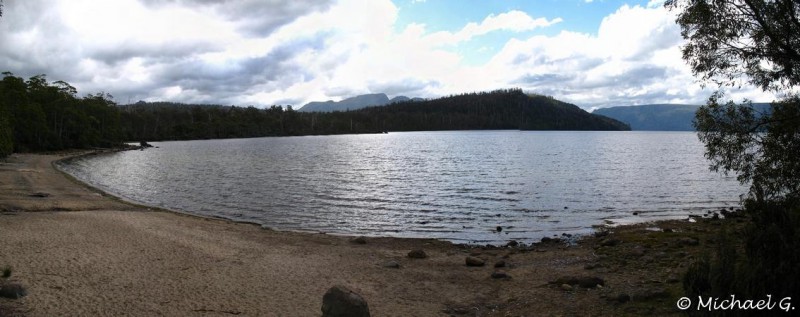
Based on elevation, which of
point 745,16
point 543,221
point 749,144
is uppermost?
point 745,16

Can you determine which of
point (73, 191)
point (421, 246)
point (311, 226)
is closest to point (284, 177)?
point (73, 191)

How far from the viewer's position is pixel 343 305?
1155cm

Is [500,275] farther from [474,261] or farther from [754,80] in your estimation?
[754,80]

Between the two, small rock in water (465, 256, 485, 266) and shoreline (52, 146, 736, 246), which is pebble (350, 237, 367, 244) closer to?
shoreline (52, 146, 736, 246)

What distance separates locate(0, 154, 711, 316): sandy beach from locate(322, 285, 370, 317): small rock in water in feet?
7.47

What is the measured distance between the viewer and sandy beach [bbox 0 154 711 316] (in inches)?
537

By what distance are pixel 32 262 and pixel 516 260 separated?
18559 millimetres

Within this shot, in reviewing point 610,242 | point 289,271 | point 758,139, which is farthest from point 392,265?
point 758,139

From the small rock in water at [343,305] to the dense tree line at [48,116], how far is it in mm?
82398

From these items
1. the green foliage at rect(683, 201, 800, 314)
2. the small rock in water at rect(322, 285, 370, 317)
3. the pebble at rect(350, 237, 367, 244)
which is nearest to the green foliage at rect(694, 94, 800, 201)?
the green foliage at rect(683, 201, 800, 314)

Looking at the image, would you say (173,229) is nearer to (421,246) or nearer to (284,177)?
(421,246)

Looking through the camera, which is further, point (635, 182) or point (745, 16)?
point (635, 182)

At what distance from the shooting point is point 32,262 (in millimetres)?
16484

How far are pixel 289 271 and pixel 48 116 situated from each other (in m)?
115
